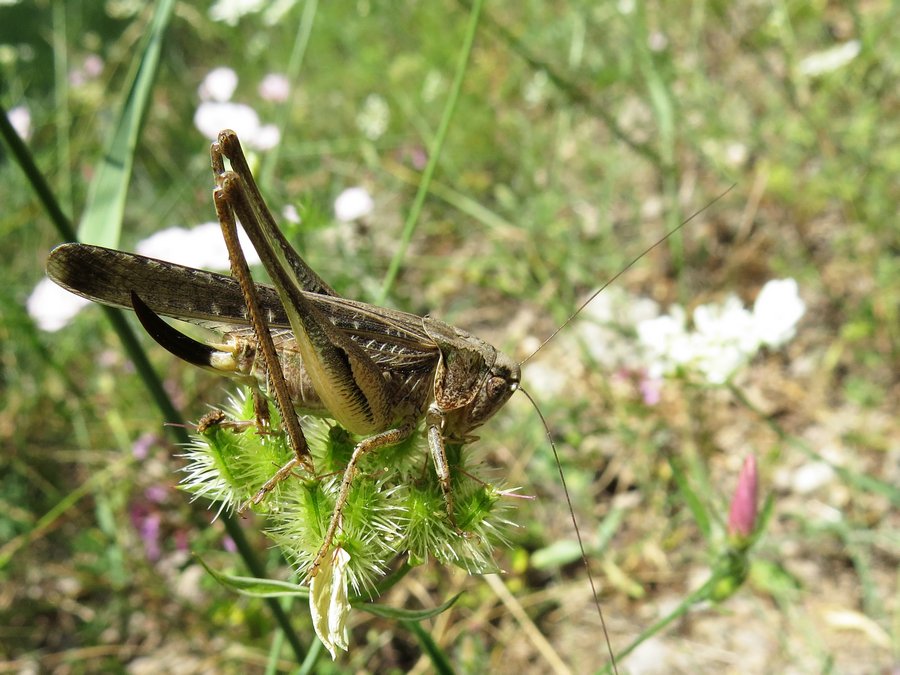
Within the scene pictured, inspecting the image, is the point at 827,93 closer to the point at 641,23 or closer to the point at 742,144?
the point at 742,144

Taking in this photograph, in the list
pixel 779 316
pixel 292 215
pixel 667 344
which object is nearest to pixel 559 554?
pixel 667 344

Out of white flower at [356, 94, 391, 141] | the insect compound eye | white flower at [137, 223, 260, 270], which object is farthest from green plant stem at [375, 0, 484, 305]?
white flower at [356, 94, 391, 141]

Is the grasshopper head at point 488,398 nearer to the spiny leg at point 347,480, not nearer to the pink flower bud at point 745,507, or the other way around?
the spiny leg at point 347,480

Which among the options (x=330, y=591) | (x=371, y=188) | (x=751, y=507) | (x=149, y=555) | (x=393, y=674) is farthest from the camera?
(x=371, y=188)

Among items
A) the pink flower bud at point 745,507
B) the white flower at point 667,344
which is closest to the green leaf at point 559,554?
the white flower at point 667,344

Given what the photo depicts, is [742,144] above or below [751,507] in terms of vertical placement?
above

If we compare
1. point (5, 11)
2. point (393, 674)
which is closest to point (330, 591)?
point (393, 674)

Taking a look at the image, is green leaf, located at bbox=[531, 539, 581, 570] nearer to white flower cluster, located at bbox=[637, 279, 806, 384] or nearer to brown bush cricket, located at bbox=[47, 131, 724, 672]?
white flower cluster, located at bbox=[637, 279, 806, 384]

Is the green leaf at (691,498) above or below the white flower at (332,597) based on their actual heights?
above
